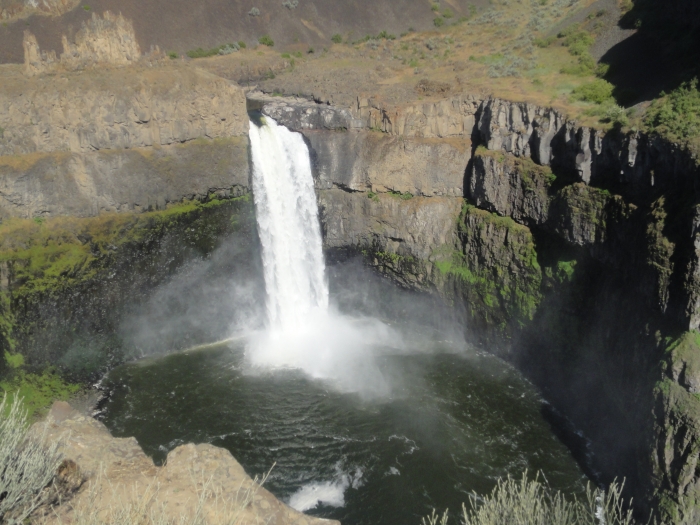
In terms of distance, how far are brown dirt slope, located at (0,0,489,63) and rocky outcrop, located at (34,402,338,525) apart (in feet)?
91.7

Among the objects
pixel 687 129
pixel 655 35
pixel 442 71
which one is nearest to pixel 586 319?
pixel 687 129

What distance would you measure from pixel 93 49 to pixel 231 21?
17357mm

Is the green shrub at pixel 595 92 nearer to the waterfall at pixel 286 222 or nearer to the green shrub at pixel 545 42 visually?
the green shrub at pixel 545 42

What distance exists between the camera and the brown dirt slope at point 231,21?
3725cm

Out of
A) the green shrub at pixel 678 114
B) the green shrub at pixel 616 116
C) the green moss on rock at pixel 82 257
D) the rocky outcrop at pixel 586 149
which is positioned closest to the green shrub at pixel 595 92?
the green shrub at pixel 616 116

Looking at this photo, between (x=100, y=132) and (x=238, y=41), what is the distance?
19.0 m

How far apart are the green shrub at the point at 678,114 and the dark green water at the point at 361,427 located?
1116cm

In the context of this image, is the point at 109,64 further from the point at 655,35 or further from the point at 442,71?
the point at 655,35

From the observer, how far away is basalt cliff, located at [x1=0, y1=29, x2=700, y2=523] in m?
19.0

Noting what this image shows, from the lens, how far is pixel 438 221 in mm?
29156

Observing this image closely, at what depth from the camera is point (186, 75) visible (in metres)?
28.6

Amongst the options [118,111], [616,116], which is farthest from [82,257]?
[616,116]

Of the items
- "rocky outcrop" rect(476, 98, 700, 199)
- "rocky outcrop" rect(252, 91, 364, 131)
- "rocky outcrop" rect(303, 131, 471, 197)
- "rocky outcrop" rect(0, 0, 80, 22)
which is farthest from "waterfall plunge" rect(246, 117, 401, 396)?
"rocky outcrop" rect(0, 0, 80, 22)

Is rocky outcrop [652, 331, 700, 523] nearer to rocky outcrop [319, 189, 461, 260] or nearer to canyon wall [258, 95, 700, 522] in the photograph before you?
canyon wall [258, 95, 700, 522]
